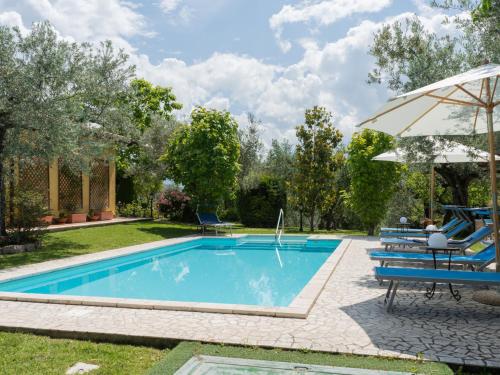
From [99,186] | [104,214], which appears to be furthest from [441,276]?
[99,186]

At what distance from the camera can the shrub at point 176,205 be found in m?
24.4

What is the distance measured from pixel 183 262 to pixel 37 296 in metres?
6.23

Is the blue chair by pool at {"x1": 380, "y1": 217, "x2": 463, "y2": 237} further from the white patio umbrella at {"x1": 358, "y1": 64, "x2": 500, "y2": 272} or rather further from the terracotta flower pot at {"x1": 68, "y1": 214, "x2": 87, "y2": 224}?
the terracotta flower pot at {"x1": 68, "y1": 214, "x2": 87, "y2": 224}

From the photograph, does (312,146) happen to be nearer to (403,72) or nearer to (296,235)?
(296,235)

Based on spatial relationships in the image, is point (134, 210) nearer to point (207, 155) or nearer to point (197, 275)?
point (207, 155)

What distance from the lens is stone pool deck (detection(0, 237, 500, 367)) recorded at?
16.0 ft

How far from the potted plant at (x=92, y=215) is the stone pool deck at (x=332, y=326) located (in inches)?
536

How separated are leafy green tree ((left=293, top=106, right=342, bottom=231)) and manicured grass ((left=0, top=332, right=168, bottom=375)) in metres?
16.9

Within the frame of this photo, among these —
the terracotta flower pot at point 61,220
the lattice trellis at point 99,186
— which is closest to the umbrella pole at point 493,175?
the terracotta flower pot at point 61,220

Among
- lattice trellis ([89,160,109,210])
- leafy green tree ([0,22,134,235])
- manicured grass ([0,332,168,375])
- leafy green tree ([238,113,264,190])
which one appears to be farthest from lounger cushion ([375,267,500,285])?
leafy green tree ([238,113,264,190])

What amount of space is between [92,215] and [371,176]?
12281 mm

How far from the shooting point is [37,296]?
7.33 metres

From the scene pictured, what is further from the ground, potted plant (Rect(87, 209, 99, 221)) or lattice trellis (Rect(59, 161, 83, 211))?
lattice trellis (Rect(59, 161, 83, 211))

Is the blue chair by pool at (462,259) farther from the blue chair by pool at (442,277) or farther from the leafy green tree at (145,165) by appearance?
the leafy green tree at (145,165)
